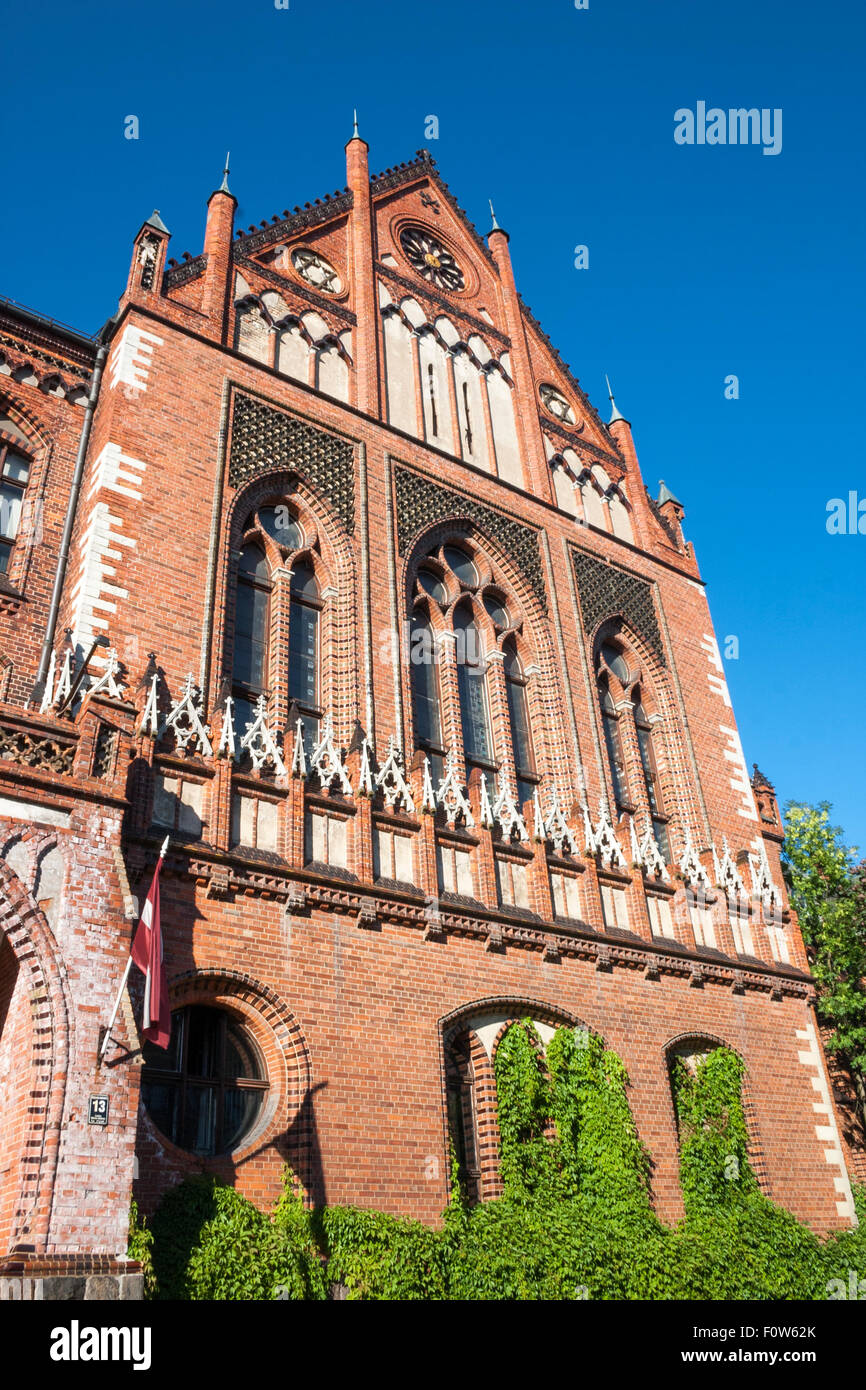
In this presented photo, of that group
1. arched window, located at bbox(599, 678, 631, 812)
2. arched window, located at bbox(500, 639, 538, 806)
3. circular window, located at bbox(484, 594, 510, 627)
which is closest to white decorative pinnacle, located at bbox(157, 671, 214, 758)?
arched window, located at bbox(500, 639, 538, 806)

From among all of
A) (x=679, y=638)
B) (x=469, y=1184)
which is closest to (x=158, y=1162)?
(x=469, y=1184)

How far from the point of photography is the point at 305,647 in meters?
14.8

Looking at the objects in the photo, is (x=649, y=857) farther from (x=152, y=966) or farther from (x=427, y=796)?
(x=152, y=966)

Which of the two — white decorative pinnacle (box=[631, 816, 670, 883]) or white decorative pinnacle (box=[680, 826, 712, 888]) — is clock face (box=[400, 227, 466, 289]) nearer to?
white decorative pinnacle (box=[631, 816, 670, 883])

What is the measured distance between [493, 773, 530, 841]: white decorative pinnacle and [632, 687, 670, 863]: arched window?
3.81 meters

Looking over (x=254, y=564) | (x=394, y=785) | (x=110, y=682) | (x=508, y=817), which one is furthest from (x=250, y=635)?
(x=508, y=817)

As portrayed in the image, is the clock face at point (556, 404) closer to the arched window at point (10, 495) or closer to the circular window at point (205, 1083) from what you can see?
the arched window at point (10, 495)

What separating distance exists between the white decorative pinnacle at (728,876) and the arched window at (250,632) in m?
8.15

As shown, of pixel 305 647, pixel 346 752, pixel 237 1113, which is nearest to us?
pixel 237 1113

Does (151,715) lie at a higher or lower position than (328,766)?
lower

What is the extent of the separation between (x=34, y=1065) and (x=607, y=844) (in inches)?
371

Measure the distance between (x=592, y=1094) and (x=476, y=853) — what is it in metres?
3.21

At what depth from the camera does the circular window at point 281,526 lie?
50.4 ft
